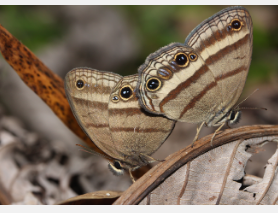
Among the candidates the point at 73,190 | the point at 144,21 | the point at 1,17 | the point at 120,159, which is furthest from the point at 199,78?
the point at 1,17

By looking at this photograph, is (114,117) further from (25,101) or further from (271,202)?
(25,101)

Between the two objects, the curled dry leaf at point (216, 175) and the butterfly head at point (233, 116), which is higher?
the butterfly head at point (233, 116)

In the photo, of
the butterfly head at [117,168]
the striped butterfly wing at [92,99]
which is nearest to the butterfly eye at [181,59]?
the striped butterfly wing at [92,99]

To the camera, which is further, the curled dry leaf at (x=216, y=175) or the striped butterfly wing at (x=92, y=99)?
the striped butterfly wing at (x=92, y=99)

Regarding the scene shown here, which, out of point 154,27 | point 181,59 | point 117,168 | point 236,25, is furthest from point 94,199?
point 154,27

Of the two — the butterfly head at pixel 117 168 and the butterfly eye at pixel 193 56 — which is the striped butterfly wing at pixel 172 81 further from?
the butterfly head at pixel 117 168

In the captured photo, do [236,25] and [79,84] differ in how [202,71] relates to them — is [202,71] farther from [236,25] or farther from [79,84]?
[79,84]
